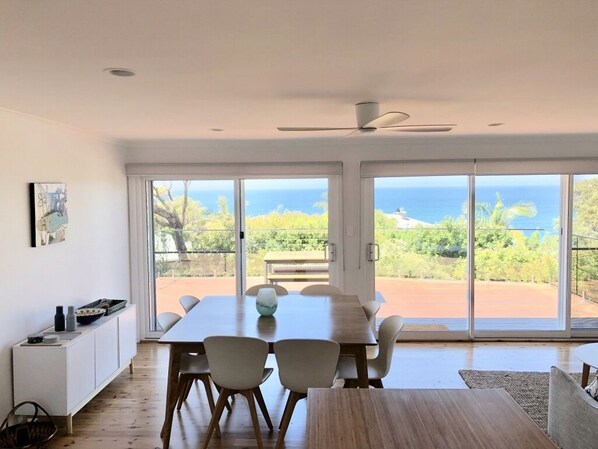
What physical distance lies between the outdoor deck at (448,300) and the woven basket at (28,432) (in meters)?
2.45

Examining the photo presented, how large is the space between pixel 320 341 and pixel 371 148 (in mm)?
3076

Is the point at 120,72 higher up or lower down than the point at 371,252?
higher up

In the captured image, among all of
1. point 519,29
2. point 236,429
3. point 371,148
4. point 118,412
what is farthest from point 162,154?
point 519,29

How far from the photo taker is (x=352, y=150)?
17.4 ft

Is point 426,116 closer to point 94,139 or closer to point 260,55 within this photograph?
point 260,55

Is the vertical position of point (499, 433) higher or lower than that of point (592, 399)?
higher

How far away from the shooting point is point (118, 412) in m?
3.65

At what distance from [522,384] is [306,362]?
2.37m

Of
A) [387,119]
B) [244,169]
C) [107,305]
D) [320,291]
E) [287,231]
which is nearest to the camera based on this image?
[387,119]

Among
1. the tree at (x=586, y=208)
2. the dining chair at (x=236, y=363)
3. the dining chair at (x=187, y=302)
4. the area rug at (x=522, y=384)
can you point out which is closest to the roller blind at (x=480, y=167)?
the tree at (x=586, y=208)

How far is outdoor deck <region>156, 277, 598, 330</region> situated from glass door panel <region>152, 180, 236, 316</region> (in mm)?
13

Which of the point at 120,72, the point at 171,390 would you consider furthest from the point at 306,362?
the point at 120,72

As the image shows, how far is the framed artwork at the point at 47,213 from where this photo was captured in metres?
3.48

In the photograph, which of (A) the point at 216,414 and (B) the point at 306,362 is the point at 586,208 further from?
(A) the point at 216,414
